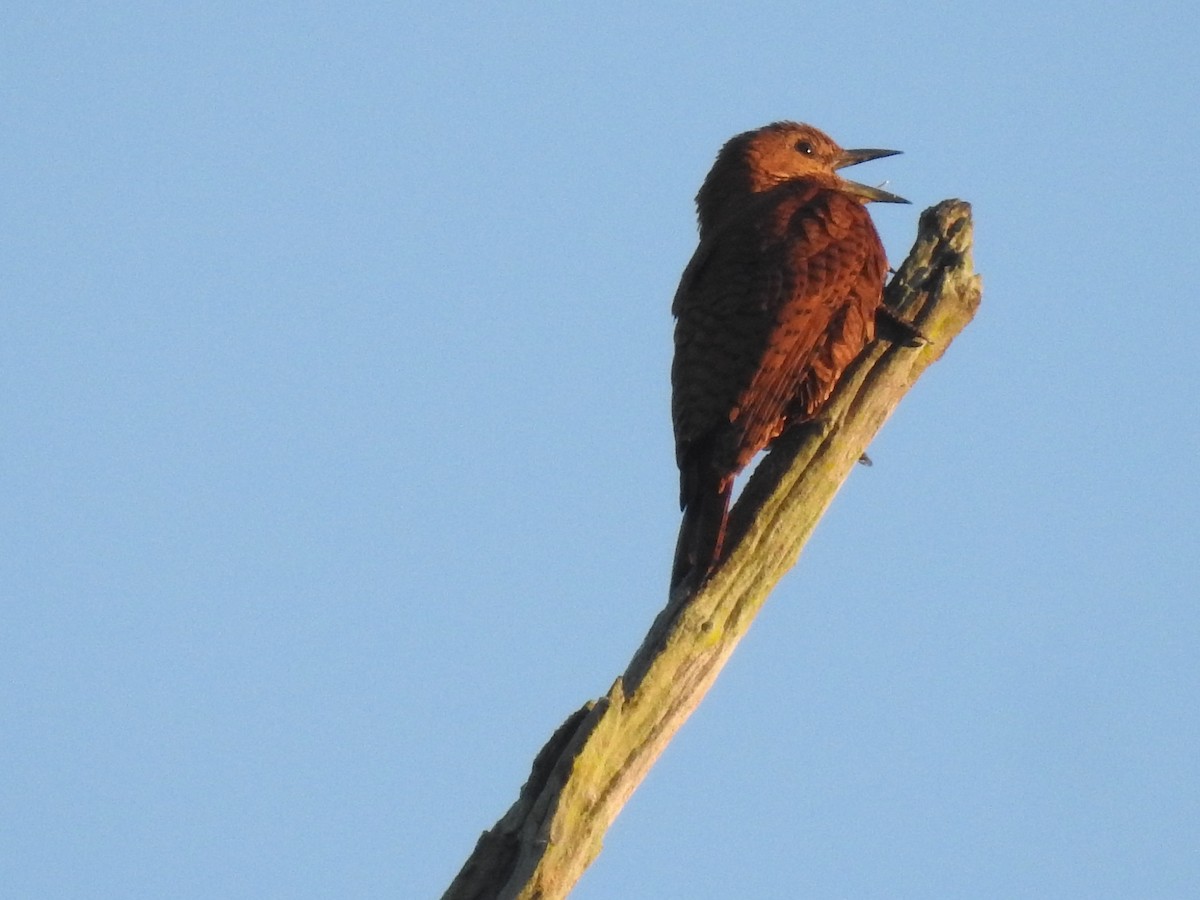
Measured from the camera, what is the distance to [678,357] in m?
A: 6.75

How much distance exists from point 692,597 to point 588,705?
531 millimetres

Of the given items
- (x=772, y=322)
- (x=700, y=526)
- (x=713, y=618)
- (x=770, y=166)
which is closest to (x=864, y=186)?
(x=770, y=166)

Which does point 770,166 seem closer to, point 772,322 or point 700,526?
point 772,322

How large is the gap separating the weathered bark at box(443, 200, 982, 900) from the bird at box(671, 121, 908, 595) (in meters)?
0.20

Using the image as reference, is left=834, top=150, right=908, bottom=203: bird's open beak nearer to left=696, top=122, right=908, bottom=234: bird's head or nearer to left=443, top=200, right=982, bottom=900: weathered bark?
left=696, top=122, right=908, bottom=234: bird's head

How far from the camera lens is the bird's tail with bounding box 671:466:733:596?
5461 millimetres

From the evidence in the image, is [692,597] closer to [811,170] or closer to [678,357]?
[678,357]

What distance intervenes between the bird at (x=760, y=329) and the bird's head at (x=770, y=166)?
0.64 meters

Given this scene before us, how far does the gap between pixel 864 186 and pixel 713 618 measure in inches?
130

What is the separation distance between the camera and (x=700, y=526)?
5695 millimetres

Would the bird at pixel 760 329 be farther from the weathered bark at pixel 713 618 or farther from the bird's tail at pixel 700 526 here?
the weathered bark at pixel 713 618

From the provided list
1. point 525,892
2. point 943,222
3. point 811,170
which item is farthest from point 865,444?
point 811,170

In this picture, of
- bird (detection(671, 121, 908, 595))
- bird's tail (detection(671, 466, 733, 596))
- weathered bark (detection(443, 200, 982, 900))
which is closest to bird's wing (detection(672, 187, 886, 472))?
bird (detection(671, 121, 908, 595))

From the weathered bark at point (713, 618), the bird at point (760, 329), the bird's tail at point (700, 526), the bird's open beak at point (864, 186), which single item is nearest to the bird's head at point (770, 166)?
the bird's open beak at point (864, 186)
